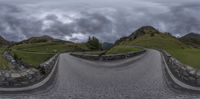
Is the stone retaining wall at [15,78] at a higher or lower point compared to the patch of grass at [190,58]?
lower

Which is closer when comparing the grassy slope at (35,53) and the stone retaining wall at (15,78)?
the stone retaining wall at (15,78)

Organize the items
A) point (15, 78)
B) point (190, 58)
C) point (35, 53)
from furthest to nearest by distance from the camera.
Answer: point (35, 53)
point (190, 58)
point (15, 78)

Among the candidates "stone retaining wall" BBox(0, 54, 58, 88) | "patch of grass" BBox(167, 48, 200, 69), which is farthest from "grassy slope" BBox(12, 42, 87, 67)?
"patch of grass" BBox(167, 48, 200, 69)

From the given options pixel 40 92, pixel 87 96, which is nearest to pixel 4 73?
pixel 40 92

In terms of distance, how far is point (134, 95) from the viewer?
2203 centimetres

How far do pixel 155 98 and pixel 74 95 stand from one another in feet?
Result: 16.1

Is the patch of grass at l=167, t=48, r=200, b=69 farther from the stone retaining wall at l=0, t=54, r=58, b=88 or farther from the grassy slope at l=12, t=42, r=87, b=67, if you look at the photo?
the grassy slope at l=12, t=42, r=87, b=67

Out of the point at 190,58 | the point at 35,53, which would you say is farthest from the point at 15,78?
the point at 35,53

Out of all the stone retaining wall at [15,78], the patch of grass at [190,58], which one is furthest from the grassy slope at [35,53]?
the patch of grass at [190,58]

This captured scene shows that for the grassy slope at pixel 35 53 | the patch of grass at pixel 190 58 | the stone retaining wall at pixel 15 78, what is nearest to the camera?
the stone retaining wall at pixel 15 78

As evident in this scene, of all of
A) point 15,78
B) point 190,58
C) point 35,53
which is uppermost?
point 35,53

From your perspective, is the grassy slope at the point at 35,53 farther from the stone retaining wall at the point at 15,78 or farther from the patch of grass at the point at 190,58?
the patch of grass at the point at 190,58

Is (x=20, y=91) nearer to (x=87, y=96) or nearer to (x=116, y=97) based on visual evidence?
(x=87, y=96)

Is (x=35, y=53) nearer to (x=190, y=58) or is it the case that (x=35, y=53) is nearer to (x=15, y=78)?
(x=190, y=58)
